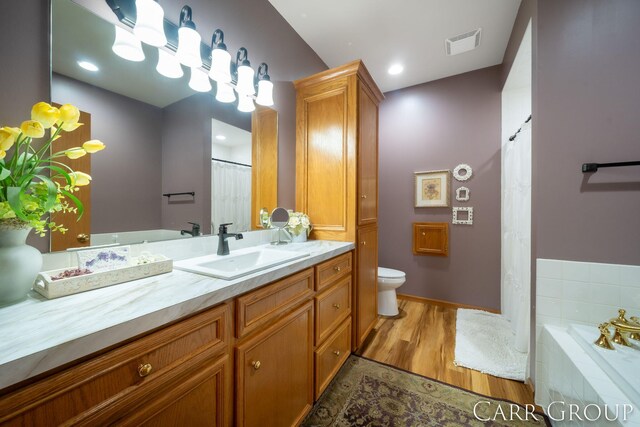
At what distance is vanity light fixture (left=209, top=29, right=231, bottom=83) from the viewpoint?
1.35 metres

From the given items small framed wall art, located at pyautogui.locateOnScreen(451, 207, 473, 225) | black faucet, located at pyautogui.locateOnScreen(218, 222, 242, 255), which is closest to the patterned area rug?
black faucet, located at pyautogui.locateOnScreen(218, 222, 242, 255)

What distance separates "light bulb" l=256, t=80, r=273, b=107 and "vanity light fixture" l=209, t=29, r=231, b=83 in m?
0.30

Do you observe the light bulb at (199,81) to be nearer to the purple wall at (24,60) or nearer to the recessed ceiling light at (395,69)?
the purple wall at (24,60)

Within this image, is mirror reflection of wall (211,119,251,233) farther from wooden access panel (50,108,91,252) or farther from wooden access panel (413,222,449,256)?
wooden access panel (413,222,449,256)

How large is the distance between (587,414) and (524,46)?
87.9 inches

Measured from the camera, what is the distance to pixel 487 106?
8.54 ft

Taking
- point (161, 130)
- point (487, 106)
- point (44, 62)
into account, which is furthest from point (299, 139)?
point (487, 106)

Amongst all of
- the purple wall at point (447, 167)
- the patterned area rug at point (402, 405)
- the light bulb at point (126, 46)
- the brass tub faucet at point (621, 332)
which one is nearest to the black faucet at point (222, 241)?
the light bulb at point (126, 46)

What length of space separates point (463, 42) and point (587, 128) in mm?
1425

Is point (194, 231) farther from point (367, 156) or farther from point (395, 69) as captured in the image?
point (395, 69)

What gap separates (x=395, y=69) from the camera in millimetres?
2650

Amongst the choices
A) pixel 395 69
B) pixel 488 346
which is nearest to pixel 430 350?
pixel 488 346

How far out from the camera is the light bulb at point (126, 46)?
3.37 ft

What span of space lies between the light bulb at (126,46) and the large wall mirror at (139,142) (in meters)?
0.02
